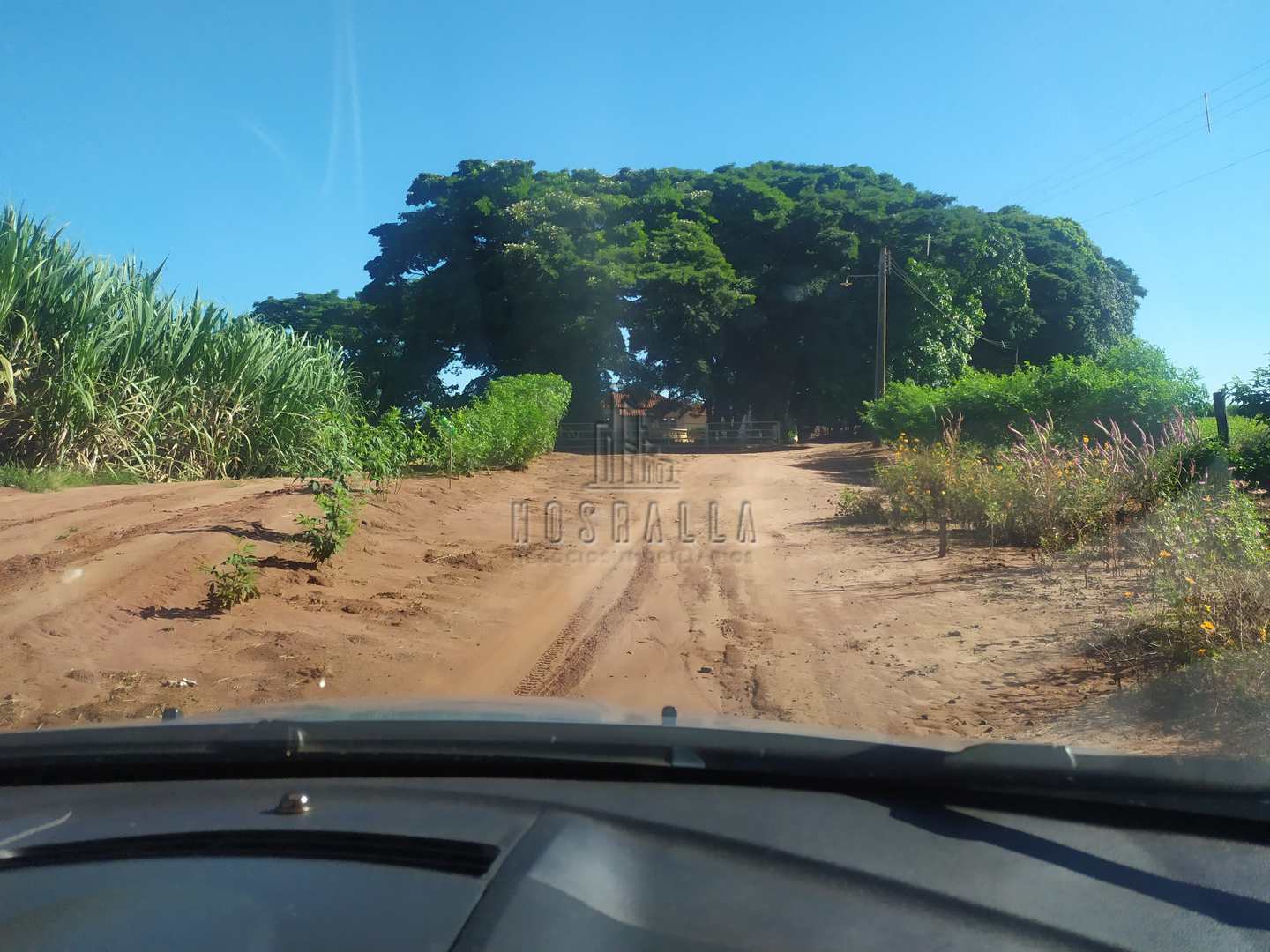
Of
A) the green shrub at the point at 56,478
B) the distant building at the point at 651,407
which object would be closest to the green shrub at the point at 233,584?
the green shrub at the point at 56,478

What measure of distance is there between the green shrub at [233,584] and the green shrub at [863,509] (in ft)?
24.4

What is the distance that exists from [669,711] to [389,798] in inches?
36.6

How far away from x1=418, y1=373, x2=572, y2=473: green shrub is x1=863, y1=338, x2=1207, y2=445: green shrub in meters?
7.53

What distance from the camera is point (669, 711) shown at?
2.94 m

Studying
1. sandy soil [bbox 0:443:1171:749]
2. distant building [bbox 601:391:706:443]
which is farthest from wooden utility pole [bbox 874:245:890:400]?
sandy soil [bbox 0:443:1171:749]

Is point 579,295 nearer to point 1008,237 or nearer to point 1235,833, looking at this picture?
point 1008,237

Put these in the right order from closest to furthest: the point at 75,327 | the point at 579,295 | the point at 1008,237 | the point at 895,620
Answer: the point at 895,620
the point at 75,327
the point at 579,295
the point at 1008,237

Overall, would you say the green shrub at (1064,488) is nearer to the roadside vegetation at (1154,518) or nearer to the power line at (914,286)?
the roadside vegetation at (1154,518)

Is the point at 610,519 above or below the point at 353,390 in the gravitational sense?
below

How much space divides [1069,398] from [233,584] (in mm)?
15535

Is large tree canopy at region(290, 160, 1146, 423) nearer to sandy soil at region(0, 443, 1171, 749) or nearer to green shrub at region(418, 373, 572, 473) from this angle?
green shrub at region(418, 373, 572, 473)

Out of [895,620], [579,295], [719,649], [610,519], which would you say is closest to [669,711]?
[719,649]

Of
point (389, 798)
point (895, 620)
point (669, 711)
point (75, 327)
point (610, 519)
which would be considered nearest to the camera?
point (389, 798)

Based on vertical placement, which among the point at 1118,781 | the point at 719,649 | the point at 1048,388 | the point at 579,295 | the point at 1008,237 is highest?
the point at 1008,237
